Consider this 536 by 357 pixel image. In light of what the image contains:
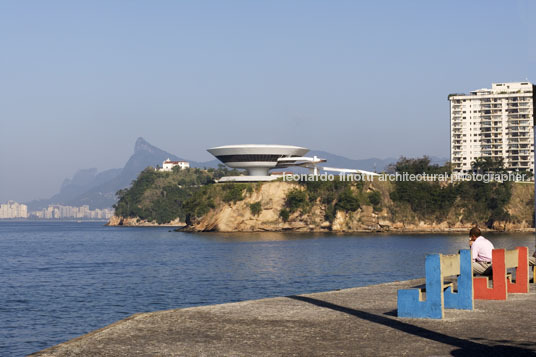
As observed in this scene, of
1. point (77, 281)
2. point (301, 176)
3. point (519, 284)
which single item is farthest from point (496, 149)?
point (519, 284)

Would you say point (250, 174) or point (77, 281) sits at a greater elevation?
point (250, 174)

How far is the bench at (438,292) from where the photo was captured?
14383 millimetres

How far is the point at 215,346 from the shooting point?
1226 centimetres

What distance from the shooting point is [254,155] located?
157 meters

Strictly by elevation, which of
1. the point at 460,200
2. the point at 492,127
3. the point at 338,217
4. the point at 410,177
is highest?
the point at 492,127

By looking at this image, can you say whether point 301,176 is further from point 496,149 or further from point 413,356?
point 413,356

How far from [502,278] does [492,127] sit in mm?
187750

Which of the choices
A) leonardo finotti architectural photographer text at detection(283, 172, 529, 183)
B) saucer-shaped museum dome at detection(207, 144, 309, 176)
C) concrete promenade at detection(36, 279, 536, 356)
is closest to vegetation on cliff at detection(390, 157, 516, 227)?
leonardo finotti architectural photographer text at detection(283, 172, 529, 183)

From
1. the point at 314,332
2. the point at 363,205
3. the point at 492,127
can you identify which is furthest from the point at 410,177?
the point at 314,332

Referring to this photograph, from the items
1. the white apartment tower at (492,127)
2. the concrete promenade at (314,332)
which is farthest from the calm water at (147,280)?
the white apartment tower at (492,127)

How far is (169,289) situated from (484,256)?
27.9 meters

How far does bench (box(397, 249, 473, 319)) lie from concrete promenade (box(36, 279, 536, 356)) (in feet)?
0.97

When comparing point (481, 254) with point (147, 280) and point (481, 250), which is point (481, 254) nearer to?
point (481, 250)

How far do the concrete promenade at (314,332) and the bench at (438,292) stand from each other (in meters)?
0.30
